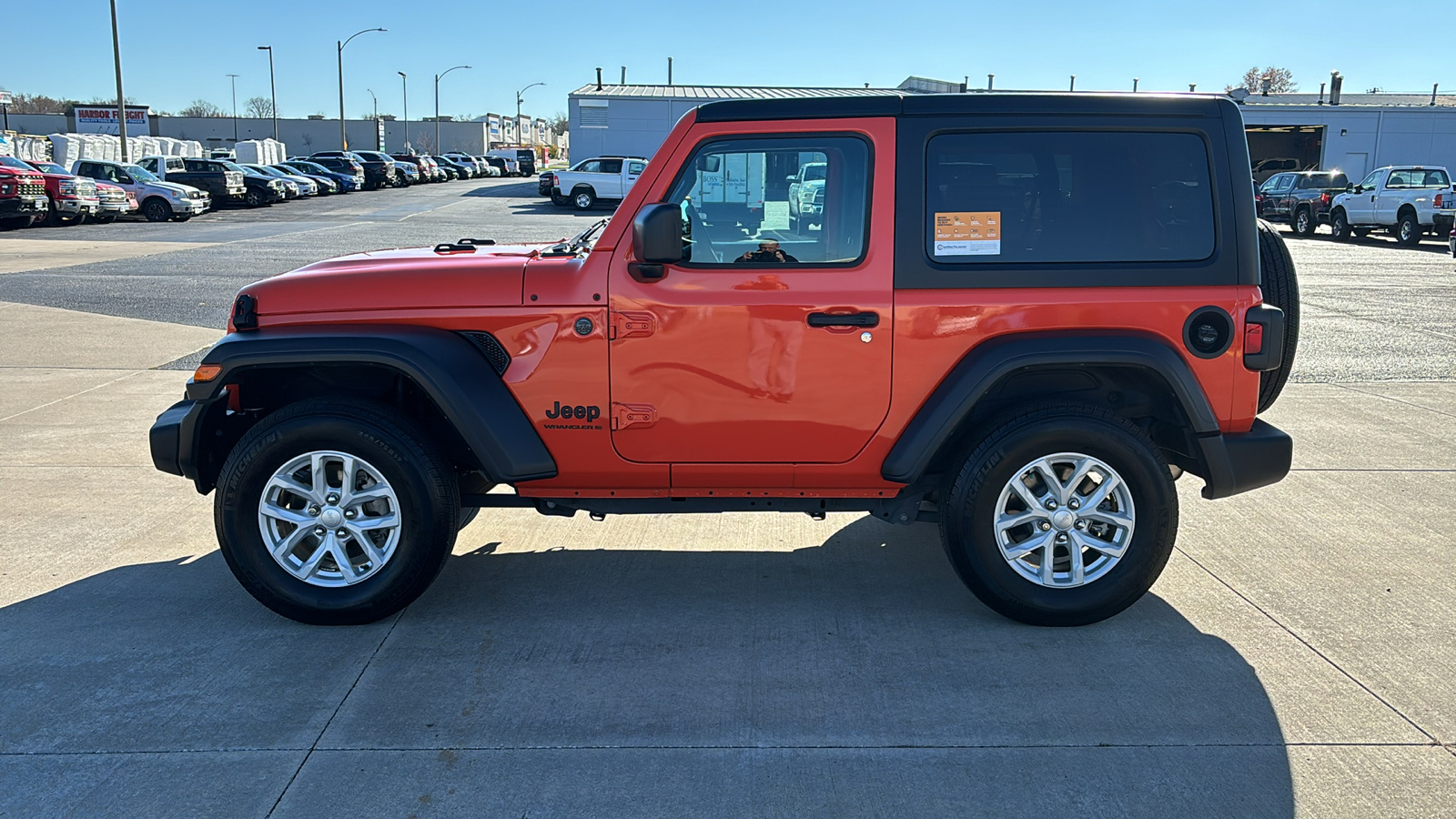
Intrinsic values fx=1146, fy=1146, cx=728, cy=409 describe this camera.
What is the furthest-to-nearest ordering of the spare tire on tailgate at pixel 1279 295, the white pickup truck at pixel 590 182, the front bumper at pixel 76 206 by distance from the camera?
the white pickup truck at pixel 590 182, the front bumper at pixel 76 206, the spare tire on tailgate at pixel 1279 295

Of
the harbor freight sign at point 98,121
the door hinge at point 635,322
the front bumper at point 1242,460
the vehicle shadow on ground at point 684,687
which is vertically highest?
the harbor freight sign at point 98,121

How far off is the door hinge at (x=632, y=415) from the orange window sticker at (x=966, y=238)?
1.24 metres

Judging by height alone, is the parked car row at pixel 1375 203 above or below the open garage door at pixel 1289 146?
below

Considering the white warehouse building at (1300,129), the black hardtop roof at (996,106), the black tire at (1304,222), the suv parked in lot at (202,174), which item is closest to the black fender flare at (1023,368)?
the black hardtop roof at (996,106)

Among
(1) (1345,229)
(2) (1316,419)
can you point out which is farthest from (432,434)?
(1) (1345,229)

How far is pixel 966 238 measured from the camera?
14.1ft

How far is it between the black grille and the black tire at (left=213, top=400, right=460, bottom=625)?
396 millimetres

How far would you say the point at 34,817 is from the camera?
3.10 m

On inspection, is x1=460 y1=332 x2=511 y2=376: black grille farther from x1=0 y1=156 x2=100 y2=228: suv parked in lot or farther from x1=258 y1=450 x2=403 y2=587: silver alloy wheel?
x1=0 y1=156 x2=100 y2=228: suv parked in lot

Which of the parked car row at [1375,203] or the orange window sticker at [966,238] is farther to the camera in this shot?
the parked car row at [1375,203]

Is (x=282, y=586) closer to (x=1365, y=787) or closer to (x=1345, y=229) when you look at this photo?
(x=1365, y=787)

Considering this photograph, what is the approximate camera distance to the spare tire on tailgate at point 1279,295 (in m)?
4.62

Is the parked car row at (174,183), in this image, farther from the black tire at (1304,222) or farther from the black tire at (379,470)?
the black tire at (1304,222)

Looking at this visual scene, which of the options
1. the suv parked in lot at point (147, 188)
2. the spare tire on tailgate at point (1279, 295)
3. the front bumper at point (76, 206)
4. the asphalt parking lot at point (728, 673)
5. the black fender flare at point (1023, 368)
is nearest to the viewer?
the asphalt parking lot at point (728, 673)
